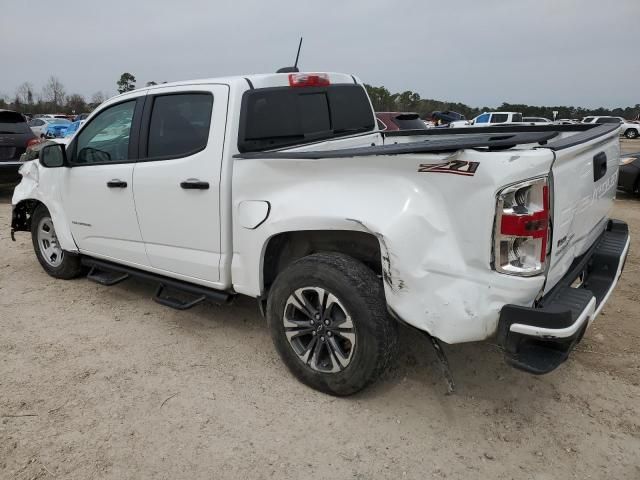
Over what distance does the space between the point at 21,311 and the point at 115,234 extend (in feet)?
3.86

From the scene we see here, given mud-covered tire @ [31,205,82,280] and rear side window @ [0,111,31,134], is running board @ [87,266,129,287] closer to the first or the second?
mud-covered tire @ [31,205,82,280]

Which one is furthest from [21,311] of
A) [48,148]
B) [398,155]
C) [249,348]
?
[398,155]

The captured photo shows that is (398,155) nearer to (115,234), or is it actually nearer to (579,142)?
(579,142)

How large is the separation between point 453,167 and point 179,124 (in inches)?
82.9

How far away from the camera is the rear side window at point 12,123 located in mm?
9633

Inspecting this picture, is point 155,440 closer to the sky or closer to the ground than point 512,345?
closer to the ground

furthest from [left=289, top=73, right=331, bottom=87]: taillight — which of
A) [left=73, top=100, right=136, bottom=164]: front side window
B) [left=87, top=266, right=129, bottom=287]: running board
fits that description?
[left=87, top=266, right=129, bottom=287]: running board

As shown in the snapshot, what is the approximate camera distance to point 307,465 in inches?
98.4

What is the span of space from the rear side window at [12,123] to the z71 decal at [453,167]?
980cm

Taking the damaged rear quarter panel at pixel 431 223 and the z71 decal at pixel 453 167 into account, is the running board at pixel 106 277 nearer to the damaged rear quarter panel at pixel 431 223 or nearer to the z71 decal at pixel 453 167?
the damaged rear quarter panel at pixel 431 223

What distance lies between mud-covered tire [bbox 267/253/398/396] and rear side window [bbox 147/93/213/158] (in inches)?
45.7

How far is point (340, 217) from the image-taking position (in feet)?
8.77

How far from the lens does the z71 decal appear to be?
226 cm

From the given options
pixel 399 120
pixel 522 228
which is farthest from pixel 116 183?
pixel 399 120
